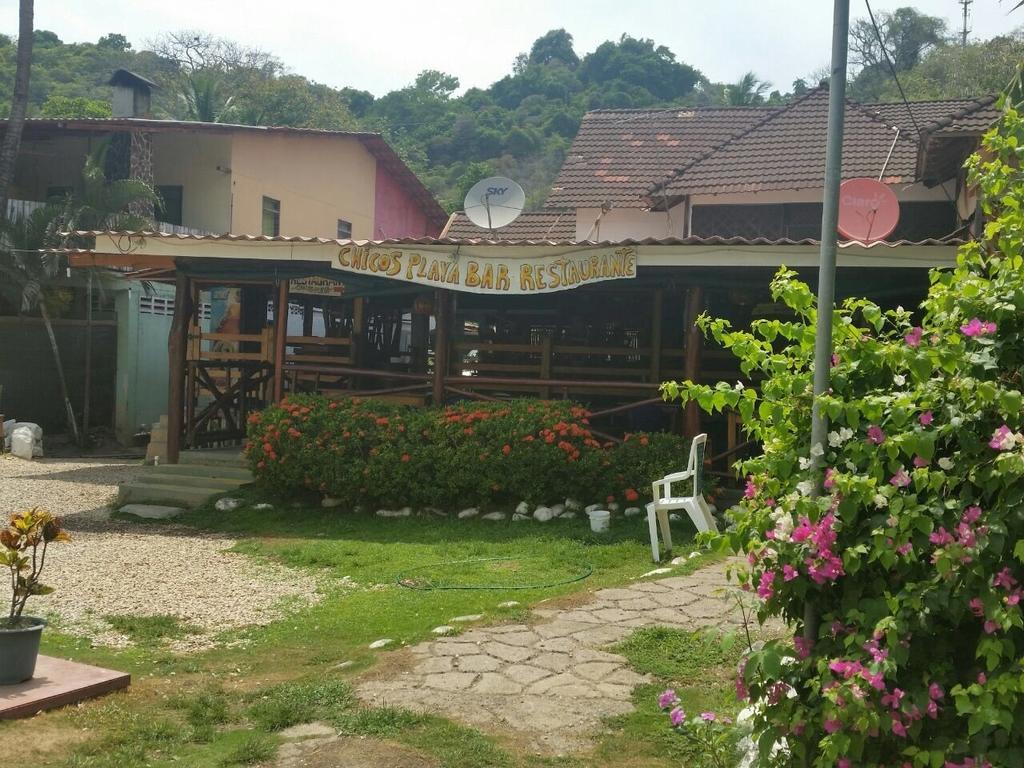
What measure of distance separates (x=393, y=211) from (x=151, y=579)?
801 inches

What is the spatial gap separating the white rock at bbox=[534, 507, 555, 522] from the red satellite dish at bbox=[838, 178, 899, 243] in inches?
164

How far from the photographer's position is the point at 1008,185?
3.65 meters

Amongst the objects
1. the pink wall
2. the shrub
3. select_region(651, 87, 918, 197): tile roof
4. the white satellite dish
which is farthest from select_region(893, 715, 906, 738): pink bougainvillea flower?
the pink wall

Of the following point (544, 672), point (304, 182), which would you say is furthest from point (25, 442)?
point (544, 672)

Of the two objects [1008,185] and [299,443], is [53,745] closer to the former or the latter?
[1008,185]

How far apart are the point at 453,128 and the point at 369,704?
155 feet

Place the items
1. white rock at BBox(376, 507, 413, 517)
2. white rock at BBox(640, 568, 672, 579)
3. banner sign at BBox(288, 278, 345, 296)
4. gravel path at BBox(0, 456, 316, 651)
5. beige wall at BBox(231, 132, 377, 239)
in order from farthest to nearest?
beige wall at BBox(231, 132, 377, 239) < banner sign at BBox(288, 278, 345, 296) < white rock at BBox(376, 507, 413, 517) < white rock at BBox(640, 568, 672, 579) < gravel path at BBox(0, 456, 316, 651)

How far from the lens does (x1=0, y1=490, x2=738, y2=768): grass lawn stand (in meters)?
4.74

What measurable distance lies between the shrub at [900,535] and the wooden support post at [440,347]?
9.05m

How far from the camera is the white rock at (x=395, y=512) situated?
11.3 meters

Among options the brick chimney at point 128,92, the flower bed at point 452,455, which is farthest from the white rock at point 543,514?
the brick chimney at point 128,92

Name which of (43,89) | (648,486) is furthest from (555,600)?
(43,89)

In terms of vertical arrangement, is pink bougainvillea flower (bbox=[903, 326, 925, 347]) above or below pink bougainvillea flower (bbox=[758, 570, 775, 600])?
above

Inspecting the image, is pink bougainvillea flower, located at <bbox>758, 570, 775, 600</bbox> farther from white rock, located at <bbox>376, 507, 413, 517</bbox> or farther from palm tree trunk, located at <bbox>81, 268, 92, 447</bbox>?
palm tree trunk, located at <bbox>81, 268, 92, 447</bbox>
